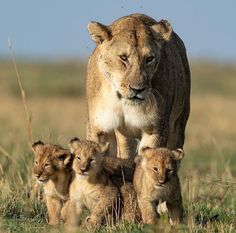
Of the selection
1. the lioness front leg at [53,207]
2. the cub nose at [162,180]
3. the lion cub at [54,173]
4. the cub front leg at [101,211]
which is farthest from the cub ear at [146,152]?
the lioness front leg at [53,207]

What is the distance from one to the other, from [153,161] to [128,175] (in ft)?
2.79

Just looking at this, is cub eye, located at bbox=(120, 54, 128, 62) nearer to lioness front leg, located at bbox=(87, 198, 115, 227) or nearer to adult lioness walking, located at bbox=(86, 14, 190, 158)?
adult lioness walking, located at bbox=(86, 14, 190, 158)

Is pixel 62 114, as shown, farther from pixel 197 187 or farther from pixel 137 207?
pixel 137 207

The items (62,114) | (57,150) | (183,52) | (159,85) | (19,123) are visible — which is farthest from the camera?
(62,114)

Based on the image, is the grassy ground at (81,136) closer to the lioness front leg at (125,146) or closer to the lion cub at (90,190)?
the lion cub at (90,190)

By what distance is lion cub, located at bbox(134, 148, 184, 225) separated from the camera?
7.80 meters

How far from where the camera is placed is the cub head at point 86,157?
7.95 m

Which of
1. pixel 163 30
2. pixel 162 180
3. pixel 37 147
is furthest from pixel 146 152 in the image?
pixel 163 30

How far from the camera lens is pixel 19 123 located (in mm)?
22469

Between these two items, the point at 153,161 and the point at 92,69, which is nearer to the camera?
the point at 153,161

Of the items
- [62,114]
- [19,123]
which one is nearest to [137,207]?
[19,123]

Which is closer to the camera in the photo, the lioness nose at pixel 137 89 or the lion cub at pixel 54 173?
the lion cub at pixel 54 173

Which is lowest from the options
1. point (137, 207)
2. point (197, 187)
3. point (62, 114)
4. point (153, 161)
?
point (62, 114)

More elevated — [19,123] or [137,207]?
[137,207]
